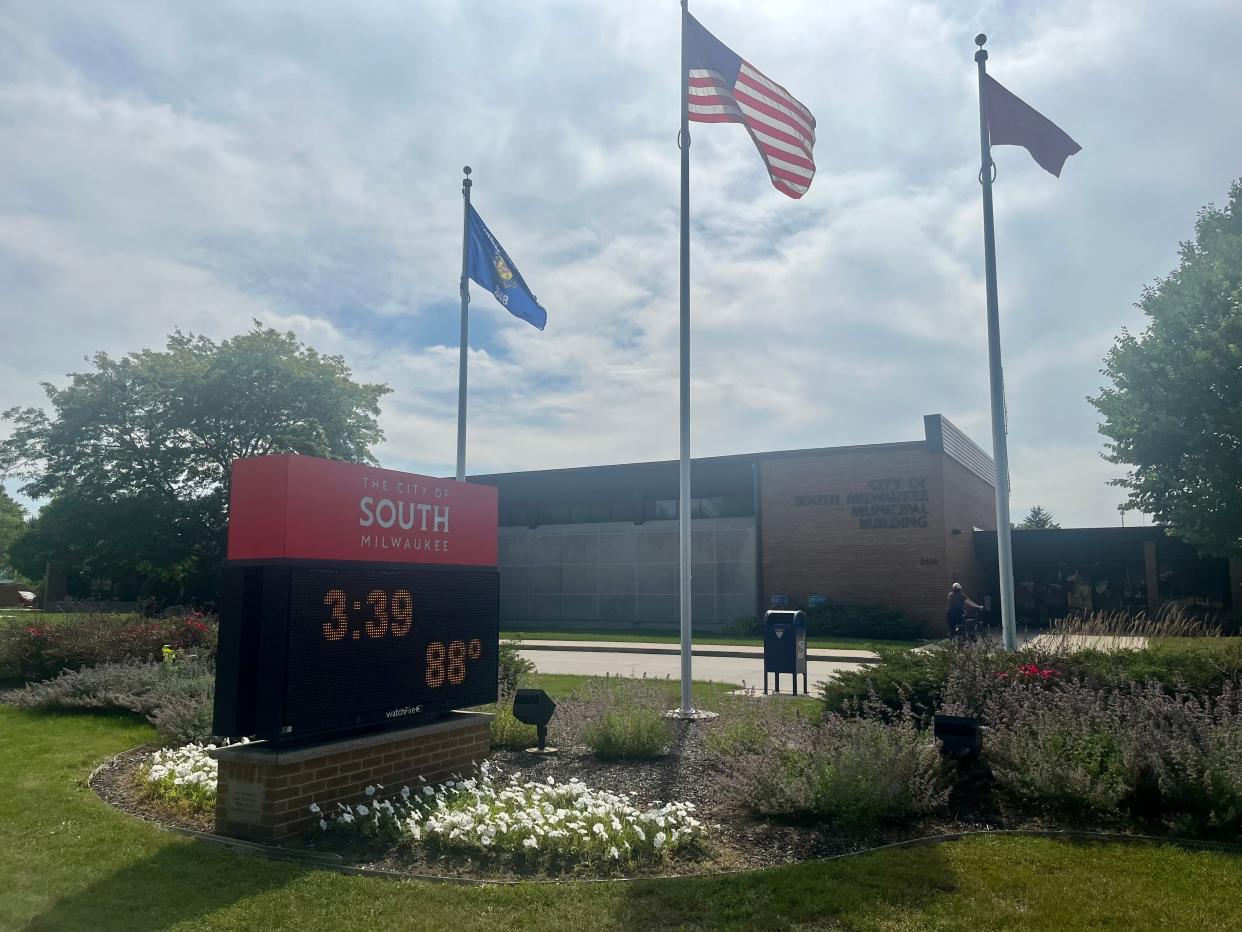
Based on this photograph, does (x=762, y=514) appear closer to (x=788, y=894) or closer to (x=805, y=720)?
(x=805, y=720)

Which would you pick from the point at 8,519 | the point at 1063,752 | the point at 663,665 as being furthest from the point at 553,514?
the point at 8,519

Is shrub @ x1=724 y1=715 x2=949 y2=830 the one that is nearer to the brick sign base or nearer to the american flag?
the brick sign base

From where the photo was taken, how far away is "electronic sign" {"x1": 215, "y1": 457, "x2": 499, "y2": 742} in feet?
21.7

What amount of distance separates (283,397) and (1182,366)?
3084 centimetres

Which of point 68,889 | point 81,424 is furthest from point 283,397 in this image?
point 68,889

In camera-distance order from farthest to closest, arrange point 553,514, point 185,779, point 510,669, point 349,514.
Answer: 1. point 553,514
2. point 510,669
3. point 185,779
4. point 349,514

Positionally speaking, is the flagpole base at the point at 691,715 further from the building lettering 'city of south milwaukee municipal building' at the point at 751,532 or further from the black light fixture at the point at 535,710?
→ the building lettering 'city of south milwaukee municipal building' at the point at 751,532

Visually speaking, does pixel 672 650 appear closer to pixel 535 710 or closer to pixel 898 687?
pixel 535 710

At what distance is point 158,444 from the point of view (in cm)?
3641

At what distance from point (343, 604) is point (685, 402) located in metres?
6.64

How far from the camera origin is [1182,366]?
951 inches

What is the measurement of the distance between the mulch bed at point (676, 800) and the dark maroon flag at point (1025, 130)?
10030 millimetres

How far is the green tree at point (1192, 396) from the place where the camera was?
23266mm

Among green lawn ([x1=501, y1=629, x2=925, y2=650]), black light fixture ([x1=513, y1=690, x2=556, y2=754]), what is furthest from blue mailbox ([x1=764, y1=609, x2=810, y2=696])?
green lawn ([x1=501, y1=629, x2=925, y2=650])
